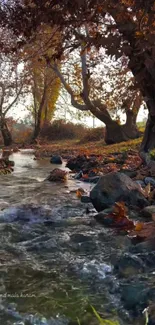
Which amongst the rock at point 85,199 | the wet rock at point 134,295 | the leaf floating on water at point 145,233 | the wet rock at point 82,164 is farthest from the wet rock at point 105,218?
the wet rock at point 82,164

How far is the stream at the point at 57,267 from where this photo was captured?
3.00 metres

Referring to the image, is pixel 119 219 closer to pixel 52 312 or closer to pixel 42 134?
pixel 52 312

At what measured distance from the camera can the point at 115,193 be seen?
6590 mm

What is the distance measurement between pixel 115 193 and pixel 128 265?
2.85 metres

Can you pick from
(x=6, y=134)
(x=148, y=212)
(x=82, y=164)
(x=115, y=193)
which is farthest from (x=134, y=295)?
(x=6, y=134)

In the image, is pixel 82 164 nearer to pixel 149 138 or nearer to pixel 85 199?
pixel 149 138

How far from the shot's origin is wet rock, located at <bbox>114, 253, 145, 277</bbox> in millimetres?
3670

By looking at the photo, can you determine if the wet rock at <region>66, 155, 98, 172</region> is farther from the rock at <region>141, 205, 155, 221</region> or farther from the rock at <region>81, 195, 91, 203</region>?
the rock at <region>141, 205, 155, 221</region>

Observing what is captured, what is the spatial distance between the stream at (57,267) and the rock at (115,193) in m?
0.32

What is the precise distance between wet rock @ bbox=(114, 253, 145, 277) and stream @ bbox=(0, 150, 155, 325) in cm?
8

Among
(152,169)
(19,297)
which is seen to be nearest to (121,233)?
(19,297)

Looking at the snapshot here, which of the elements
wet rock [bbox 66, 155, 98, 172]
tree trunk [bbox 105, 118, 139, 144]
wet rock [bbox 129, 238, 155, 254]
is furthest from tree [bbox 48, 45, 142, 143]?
wet rock [bbox 129, 238, 155, 254]

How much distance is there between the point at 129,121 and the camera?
26500mm

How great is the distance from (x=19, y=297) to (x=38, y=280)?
40cm
